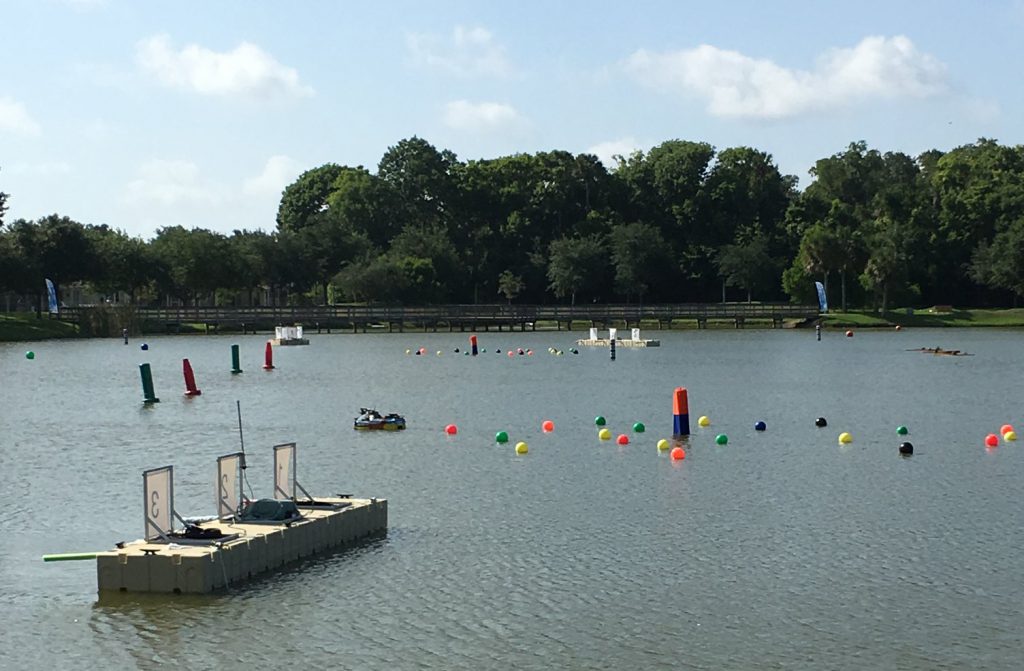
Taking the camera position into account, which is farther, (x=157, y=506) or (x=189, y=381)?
(x=189, y=381)

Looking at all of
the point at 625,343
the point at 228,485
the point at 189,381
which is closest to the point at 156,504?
the point at 228,485

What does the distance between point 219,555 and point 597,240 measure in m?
154

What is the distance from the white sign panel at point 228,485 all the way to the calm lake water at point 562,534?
7.31 feet

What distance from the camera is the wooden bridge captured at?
158 m

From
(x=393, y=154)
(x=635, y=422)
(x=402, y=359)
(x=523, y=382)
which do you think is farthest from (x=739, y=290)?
(x=635, y=422)

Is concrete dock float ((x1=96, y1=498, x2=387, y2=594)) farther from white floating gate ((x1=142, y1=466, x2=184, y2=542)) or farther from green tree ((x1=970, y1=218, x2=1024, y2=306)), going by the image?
green tree ((x1=970, y1=218, x2=1024, y2=306))

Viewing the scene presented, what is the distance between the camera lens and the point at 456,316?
158750 millimetres

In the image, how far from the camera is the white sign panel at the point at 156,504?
27375 millimetres

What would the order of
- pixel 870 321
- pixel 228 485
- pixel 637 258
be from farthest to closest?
pixel 637 258 → pixel 870 321 → pixel 228 485

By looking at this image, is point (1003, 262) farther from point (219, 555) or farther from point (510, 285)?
point (219, 555)

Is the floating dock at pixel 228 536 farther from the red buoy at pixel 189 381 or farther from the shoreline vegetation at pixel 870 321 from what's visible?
the shoreline vegetation at pixel 870 321

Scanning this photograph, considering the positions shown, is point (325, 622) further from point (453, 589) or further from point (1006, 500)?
point (1006, 500)

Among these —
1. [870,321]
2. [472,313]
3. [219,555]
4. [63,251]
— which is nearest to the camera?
[219,555]

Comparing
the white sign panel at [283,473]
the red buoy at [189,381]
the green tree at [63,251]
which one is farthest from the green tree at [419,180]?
the white sign panel at [283,473]
